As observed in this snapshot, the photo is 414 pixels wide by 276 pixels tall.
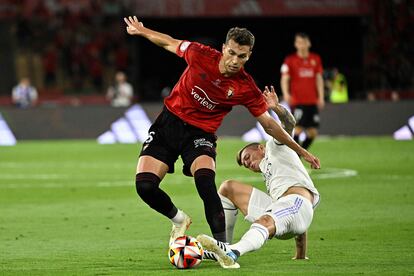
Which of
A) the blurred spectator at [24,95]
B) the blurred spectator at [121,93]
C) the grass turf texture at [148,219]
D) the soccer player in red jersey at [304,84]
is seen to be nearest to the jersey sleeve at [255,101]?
the grass turf texture at [148,219]

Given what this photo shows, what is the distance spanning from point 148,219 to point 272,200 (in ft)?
13.2

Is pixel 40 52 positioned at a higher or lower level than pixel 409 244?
lower

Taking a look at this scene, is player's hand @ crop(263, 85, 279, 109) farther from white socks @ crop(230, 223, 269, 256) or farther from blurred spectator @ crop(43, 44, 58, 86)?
blurred spectator @ crop(43, 44, 58, 86)

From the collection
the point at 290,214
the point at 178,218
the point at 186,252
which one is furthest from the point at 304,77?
the point at 186,252

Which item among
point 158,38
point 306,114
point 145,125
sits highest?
point 158,38

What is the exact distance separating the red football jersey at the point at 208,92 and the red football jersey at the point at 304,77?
11.8 m

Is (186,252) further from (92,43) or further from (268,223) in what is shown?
(92,43)

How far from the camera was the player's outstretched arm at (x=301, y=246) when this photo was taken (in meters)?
9.77

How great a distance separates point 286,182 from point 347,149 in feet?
54.1

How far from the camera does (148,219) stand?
13742 millimetres

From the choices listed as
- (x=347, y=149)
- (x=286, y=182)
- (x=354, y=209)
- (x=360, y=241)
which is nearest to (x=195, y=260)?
(x=286, y=182)

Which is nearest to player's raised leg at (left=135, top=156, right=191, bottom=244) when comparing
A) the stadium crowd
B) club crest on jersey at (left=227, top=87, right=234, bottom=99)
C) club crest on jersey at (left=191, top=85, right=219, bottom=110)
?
club crest on jersey at (left=191, top=85, right=219, bottom=110)

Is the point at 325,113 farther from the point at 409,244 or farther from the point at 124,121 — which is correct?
the point at 409,244

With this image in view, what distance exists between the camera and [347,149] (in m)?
26.1
